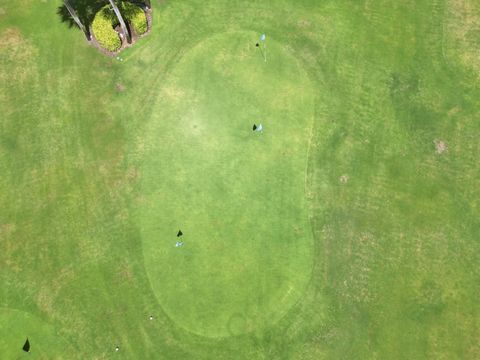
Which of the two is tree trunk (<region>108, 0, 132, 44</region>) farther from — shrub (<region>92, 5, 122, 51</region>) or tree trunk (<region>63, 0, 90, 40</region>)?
tree trunk (<region>63, 0, 90, 40</region>)

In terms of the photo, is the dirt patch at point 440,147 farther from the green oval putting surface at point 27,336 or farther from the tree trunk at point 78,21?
the green oval putting surface at point 27,336

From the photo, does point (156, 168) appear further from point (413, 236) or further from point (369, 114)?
point (413, 236)

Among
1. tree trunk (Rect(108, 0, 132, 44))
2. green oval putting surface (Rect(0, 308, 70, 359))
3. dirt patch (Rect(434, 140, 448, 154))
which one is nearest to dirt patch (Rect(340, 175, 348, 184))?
dirt patch (Rect(434, 140, 448, 154))

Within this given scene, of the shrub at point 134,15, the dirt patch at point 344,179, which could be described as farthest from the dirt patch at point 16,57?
the dirt patch at point 344,179

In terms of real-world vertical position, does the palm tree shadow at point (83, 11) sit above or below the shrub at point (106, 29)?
above

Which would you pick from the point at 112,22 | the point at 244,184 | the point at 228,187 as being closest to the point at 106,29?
the point at 112,22

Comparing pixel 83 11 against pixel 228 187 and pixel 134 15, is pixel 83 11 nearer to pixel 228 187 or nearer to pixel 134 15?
pixel 134 15

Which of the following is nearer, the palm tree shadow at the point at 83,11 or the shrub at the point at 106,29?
the shrub at the point at 106,29
